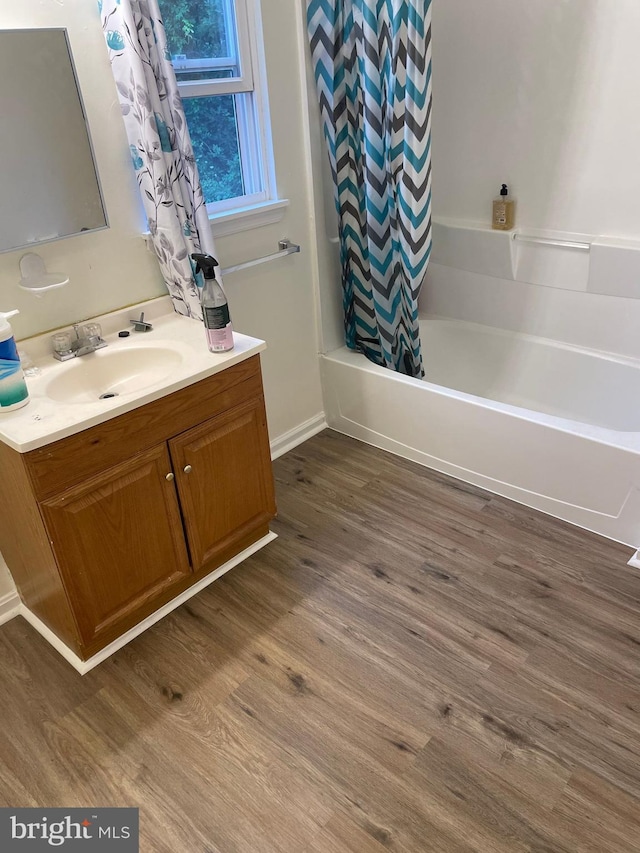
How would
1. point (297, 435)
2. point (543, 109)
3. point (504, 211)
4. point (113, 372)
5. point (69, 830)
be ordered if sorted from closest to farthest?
1. point (69, 830)
2. point (113, 372)
3. point (543, 109)
4. point (504, 211)
5. point (297, 435)

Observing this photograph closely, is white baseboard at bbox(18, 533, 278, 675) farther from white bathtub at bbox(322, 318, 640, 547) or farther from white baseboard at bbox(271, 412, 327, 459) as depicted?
white bathtub at bbox(322, 318, 640, 547)

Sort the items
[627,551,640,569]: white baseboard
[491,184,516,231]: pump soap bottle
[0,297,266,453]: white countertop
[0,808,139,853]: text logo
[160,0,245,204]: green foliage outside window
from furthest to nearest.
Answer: [491,184,516,231]: pump soap bottle, [627,551,640,569]: white baseboard, [160,0,245,204]: green foliage outside window, [0,297,266,453]: white countertop, [0,808,139,853]: text logo

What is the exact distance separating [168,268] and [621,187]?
67.0 inches

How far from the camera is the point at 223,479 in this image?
206 cm

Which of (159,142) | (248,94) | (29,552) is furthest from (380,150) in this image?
(29,552)

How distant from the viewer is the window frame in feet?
7.03

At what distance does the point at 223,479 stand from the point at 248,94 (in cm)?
136

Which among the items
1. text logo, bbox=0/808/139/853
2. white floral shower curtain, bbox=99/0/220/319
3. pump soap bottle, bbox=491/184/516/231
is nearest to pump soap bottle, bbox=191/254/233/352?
white floral shower curtain, bbox=99/0/220/319

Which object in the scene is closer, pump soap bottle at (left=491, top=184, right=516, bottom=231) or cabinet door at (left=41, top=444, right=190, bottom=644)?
cabinet door at (left=41, top=444, right=190, bottom=644)

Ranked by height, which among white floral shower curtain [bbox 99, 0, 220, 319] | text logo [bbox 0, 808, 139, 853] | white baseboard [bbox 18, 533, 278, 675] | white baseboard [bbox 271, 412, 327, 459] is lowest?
text logo [bbox 0, 808, 139, 853]

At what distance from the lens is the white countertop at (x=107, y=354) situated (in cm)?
157

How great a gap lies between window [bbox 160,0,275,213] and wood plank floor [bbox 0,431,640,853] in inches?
50.8

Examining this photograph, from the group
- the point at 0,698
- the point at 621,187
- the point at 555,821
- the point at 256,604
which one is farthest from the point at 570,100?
the point at 0,698

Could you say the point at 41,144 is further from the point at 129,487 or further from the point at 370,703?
the point at 370,703
